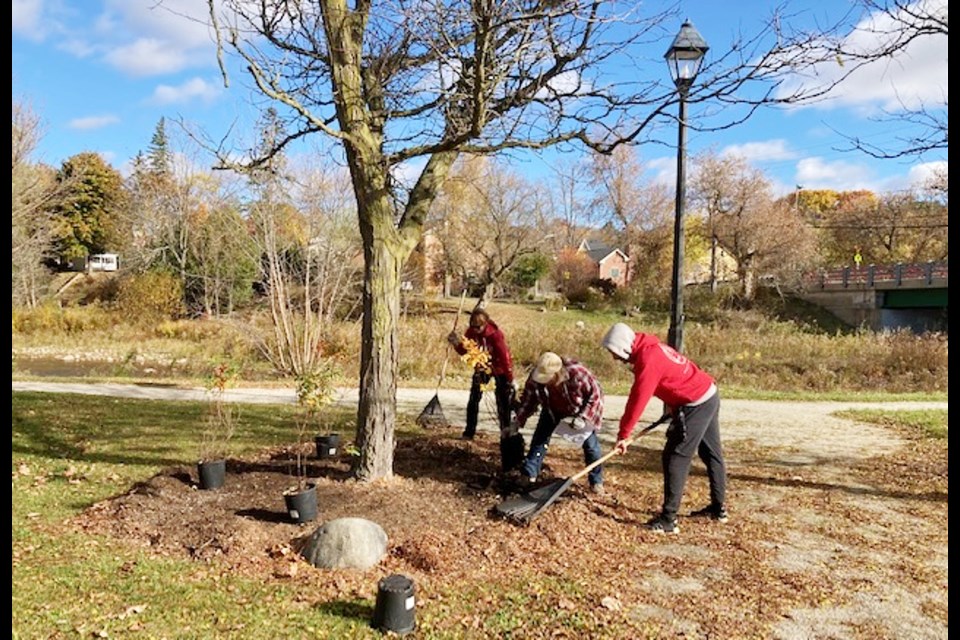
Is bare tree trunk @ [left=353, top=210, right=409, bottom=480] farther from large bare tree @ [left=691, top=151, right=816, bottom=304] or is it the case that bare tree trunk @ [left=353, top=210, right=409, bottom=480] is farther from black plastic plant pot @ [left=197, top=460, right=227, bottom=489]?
large bare tree @ [left=691, top=151, right=816, bottom=304]

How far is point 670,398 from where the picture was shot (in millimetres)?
4941

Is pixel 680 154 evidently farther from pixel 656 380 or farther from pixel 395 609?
pixel 395 609

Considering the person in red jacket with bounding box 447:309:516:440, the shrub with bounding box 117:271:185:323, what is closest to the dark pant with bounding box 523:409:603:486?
the person in red jacket with bounding box 447:309:516:440

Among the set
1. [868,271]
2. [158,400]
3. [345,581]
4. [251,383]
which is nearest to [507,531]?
[345,581]

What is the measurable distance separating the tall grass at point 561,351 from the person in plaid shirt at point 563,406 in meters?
7.20

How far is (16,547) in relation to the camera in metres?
4.42

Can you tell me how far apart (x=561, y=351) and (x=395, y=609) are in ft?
55.9

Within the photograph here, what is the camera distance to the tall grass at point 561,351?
1677 cm

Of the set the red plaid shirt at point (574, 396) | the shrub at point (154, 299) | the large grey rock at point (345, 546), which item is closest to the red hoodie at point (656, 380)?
the red plaid shirt at point (574, 396)

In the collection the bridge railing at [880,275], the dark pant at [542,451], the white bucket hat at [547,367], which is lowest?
the dark pant at [542,451]

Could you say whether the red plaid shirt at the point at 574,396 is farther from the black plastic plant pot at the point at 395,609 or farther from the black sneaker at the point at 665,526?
the black plastic plant pot at the point at 395,609

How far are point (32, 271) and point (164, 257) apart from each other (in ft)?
19.6

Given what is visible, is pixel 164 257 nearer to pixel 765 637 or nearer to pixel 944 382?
pixel 944 382

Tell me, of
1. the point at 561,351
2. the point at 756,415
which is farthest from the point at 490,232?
the point at 756,415
